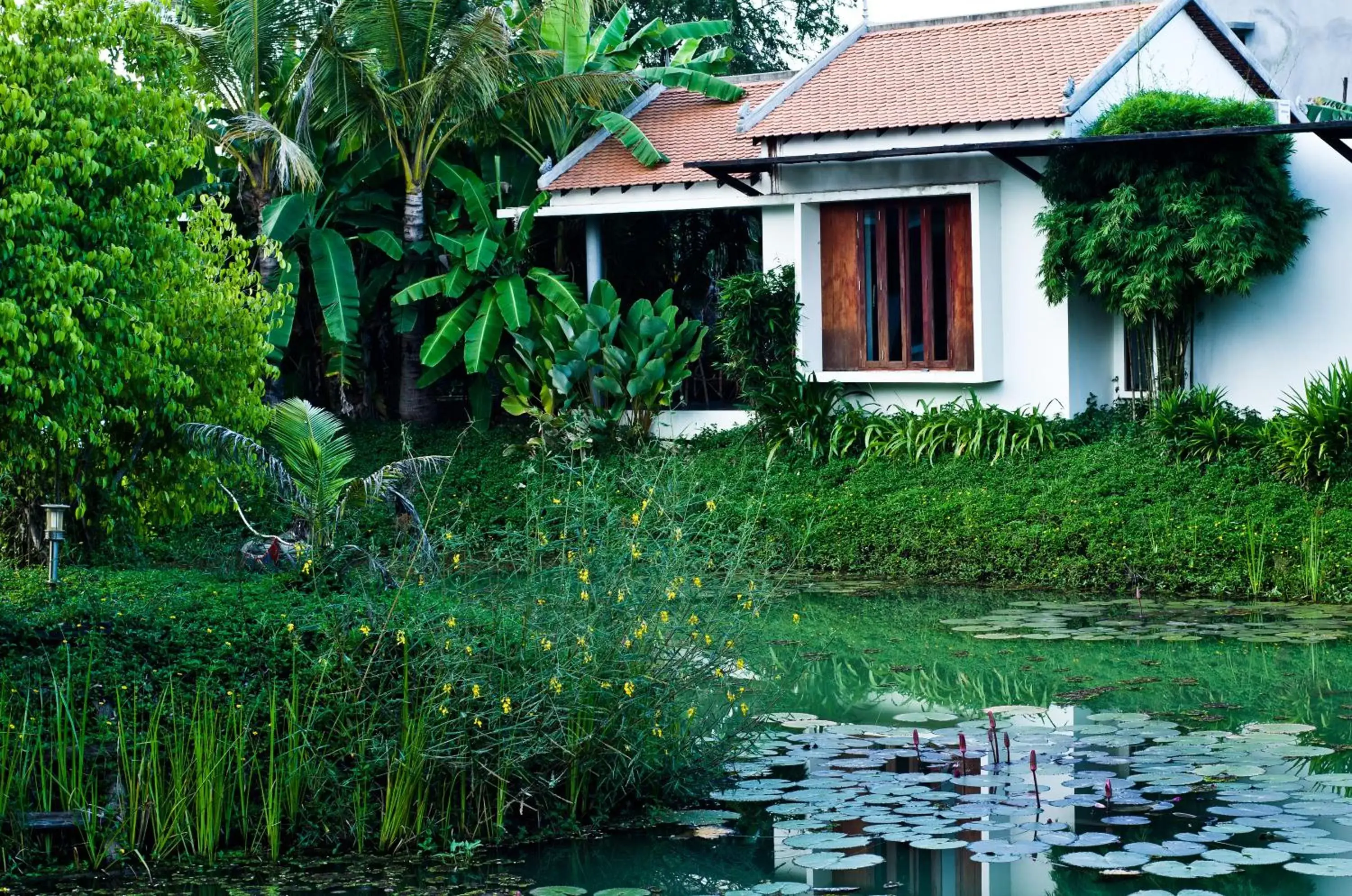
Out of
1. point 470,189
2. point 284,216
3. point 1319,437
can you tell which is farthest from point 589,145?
point 1319,437

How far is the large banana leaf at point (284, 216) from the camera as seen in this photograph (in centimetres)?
1893

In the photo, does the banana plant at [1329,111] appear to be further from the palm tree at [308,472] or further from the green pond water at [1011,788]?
the palm tree at [308,472]

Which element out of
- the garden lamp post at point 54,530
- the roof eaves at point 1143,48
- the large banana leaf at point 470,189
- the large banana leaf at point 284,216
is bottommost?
the garden lamp post at point 54,530

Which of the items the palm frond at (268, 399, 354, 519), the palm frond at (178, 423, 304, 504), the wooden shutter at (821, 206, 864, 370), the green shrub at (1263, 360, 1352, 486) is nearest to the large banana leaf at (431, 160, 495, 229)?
the wooden shutter at (821, 206, 864, 370)

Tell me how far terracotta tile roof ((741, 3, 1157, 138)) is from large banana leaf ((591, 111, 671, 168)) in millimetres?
1724

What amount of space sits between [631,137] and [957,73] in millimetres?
4045

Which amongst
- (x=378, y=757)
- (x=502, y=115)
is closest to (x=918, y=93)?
(x=502, y=115)

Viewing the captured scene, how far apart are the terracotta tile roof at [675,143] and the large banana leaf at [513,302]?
1.42 metres

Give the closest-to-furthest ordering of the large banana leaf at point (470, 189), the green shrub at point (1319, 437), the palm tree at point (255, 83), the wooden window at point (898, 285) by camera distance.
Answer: the green shrub at point (1319, 437)
the wooden window at point (898, 285)
the palm tree at point (255, 83)
the large banana leaf at point (470, 189)

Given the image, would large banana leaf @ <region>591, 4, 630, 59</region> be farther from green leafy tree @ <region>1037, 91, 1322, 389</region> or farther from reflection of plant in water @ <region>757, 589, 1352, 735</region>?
reflection of plant in water @ <region>757, 589, 1352, 735</region>

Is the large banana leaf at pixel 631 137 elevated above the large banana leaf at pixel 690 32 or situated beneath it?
situated beneath

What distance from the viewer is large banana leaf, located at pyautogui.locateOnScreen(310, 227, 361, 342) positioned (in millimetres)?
19188

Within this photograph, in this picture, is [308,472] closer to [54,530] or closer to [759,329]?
[54,530]

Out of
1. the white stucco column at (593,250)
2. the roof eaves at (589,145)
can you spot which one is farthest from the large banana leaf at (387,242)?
the white stucco column at (593,250)
